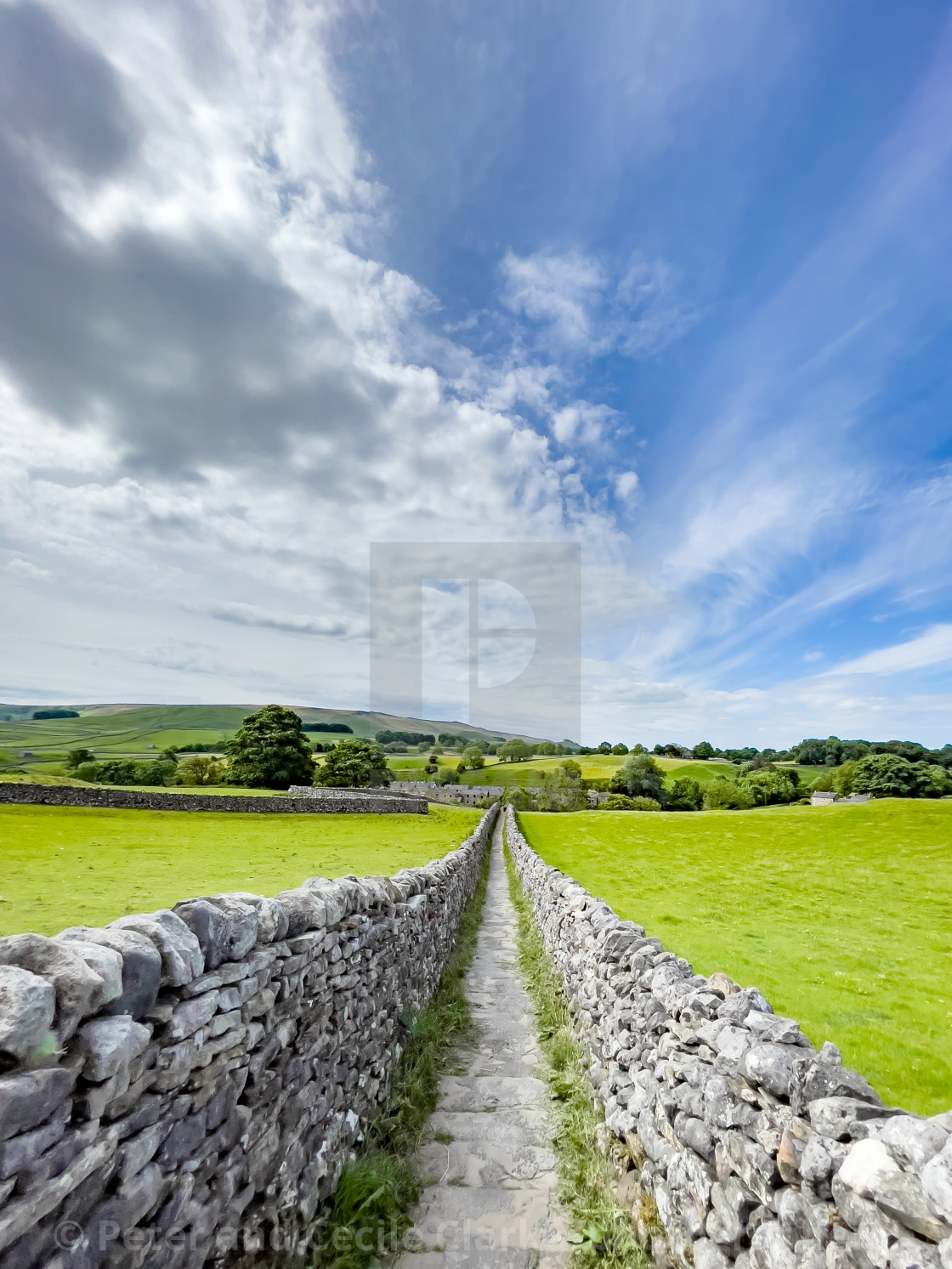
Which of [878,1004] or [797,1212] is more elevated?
[797,1212]

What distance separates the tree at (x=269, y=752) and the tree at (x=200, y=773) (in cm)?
683

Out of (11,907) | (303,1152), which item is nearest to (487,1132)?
(303,1152)

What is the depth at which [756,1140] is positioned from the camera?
10.5 ft

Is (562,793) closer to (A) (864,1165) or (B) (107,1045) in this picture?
(A) (864,1165)

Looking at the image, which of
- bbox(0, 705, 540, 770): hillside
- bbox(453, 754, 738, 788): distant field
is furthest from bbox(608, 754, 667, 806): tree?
bbox(0, 705, 540, 770): hillside

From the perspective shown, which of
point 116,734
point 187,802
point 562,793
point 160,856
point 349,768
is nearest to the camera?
point 160,856

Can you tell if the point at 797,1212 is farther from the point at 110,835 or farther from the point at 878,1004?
the point at 110,835

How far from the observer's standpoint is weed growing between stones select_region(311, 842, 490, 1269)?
3.99 meters

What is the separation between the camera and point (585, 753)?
161625mm

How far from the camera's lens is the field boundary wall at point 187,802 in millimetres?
30953

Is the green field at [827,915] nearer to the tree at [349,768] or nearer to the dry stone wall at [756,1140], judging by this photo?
the dry stone wall at [756,1140]

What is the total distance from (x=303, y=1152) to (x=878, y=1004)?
7.45 meters

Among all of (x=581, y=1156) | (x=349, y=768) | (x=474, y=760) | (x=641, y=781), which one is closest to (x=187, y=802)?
(x=349, y=768)

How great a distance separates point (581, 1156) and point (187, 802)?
119 ft
